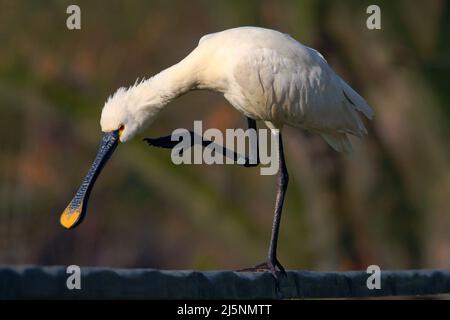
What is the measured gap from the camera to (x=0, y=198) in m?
19.3

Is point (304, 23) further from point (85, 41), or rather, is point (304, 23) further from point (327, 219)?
point (85, 41)

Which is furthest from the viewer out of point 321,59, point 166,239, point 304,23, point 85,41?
point 166,239

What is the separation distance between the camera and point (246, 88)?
6.41 meters

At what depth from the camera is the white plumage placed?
6.37 metres

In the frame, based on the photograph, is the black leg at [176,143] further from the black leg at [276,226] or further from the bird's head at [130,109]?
the bird's head at [130,109]

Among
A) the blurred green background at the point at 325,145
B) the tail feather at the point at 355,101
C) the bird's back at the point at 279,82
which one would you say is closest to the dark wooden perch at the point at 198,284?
the bird's back at the point at 279,82

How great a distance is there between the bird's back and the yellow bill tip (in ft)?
→ 3.35

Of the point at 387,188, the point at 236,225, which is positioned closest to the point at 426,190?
the point at 387,188

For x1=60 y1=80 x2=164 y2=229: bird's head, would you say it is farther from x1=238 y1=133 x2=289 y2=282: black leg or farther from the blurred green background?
the blurred green background

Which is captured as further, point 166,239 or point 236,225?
point 166,239

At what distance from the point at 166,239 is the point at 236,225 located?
10.6 metres

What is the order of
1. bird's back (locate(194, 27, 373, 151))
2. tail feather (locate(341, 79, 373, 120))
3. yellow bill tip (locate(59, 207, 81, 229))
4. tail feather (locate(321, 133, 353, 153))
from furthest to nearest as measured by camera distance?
tail feather (locate(321, 133, 353, 153))
tail feather (locate(341, 79, 373, 120))
bird's back (locate(194, 27, 373, 151))
yellow bill tip (locate(59, 207, 81, 229))

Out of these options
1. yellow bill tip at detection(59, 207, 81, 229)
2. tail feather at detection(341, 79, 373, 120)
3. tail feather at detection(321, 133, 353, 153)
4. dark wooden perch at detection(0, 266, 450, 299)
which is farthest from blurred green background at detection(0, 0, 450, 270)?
dark wooden perch at detection(0, 266, 450, 299)

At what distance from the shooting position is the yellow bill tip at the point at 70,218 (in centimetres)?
627
